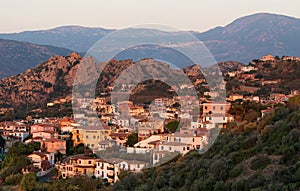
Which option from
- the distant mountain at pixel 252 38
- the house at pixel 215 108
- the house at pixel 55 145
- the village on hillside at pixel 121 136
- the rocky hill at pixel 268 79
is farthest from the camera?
the distant mountain at pixel 252 38

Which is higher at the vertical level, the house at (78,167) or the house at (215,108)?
the house at (215,108)

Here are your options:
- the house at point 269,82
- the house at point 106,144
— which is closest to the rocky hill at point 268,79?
the house at point 269,82

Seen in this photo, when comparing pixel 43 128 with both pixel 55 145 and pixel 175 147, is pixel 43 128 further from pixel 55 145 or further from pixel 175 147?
pixel 175 147

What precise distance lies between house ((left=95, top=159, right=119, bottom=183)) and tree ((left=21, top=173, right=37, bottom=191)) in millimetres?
3013

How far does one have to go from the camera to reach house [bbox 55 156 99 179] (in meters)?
25.3

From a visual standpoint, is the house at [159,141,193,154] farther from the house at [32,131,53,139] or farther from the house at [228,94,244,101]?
the house at [228,94,244,101]

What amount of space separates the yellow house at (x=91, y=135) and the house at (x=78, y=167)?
365 cm

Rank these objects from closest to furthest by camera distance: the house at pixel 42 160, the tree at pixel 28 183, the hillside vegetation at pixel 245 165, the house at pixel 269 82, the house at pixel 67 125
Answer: the hillside vegetation at pixel 245 165 < the tree at pixel 28 183 < the house at pixel 42 160 < the house at pixel 67 125 < the house at pixel 269 82

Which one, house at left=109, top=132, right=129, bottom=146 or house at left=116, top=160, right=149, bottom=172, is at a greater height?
house at left=109, top=132, right=129, bottom=146

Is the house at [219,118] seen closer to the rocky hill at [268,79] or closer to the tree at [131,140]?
the tree at [131,140]

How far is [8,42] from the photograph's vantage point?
167 metres

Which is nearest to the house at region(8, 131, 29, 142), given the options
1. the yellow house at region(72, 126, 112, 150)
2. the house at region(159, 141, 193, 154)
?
the yellow house at region(72, 126, 112, 150)

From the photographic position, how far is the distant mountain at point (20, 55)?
15188 centimetres

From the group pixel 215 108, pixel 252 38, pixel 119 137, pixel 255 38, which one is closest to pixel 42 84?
pixel 119 137
